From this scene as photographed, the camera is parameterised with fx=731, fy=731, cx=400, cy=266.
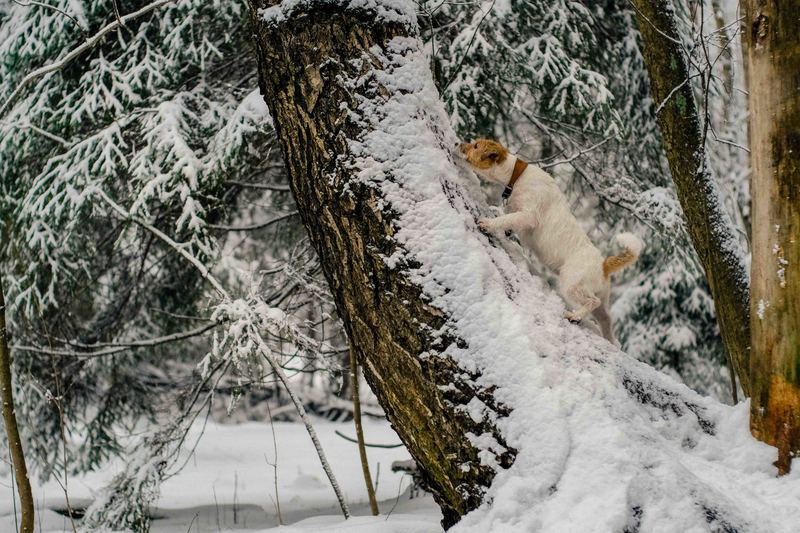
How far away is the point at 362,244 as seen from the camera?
2.42 meters

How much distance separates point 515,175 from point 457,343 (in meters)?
1.39

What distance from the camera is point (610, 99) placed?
4797 mm

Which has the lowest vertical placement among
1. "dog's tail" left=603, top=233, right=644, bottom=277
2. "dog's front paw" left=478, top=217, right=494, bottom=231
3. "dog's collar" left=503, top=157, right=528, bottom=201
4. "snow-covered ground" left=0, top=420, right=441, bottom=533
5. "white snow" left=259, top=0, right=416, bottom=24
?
"snow-covered ground" left=0, top=420, right=441, bottom=533

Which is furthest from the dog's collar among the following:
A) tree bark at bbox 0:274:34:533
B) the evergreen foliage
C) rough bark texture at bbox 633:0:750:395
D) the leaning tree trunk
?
tree bark at bbox 0:274:34:533

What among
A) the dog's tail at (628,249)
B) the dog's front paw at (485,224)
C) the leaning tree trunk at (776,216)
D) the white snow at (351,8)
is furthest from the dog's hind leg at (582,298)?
the white snow at (351,8)

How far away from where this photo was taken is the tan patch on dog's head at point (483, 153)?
133 inches

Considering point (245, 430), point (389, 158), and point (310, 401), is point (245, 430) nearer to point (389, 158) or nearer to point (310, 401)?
point (310, 401)

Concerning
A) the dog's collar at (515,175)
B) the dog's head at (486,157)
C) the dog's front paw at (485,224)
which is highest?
the dog's head at (486,157)

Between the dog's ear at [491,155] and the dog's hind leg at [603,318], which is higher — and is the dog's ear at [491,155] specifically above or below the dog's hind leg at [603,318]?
above

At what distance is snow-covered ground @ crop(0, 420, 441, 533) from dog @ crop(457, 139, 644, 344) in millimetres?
1242

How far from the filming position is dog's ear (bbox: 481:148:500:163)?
339 cm

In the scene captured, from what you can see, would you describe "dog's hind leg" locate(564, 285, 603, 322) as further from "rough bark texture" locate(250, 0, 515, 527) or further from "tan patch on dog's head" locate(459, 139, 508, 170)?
"rough bark texture" locate(250, 0, 515, 527)

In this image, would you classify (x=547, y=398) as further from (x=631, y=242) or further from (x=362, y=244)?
(x=631, y=242)

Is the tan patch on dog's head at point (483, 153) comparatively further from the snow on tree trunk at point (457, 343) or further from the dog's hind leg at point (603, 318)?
the dog's hind leg at point (603, 318)
